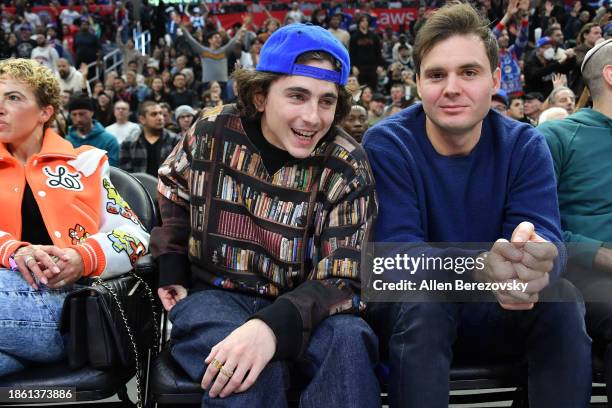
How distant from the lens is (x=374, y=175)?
2180mm

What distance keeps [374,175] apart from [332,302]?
0.44 meters

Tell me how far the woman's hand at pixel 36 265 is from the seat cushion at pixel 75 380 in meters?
0.27

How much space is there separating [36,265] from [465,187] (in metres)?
1.31

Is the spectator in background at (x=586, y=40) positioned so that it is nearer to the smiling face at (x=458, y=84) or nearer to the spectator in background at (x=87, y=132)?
the spectator in background at (x=87, y=132)

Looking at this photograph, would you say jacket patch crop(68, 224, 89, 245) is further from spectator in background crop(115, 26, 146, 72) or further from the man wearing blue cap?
spectator in background crop(115, 26, 146, 72)

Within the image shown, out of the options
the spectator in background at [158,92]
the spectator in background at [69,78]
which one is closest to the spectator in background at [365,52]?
the spectator in background at [158,92]

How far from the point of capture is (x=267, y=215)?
2.10 metres

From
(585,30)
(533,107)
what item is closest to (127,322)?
(533,107)

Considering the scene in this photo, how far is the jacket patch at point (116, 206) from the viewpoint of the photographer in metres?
2.54

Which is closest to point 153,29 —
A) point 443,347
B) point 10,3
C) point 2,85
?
point 10,3

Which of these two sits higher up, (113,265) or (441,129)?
(441,129)

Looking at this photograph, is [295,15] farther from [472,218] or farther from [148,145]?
[472,218]

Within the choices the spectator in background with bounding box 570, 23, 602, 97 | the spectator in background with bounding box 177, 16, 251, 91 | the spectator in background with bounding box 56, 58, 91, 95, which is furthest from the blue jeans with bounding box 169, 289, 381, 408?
the spectator in background with bounding box 56, 58, 91, 95

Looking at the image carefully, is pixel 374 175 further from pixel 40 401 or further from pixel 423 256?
pixel 40 401
